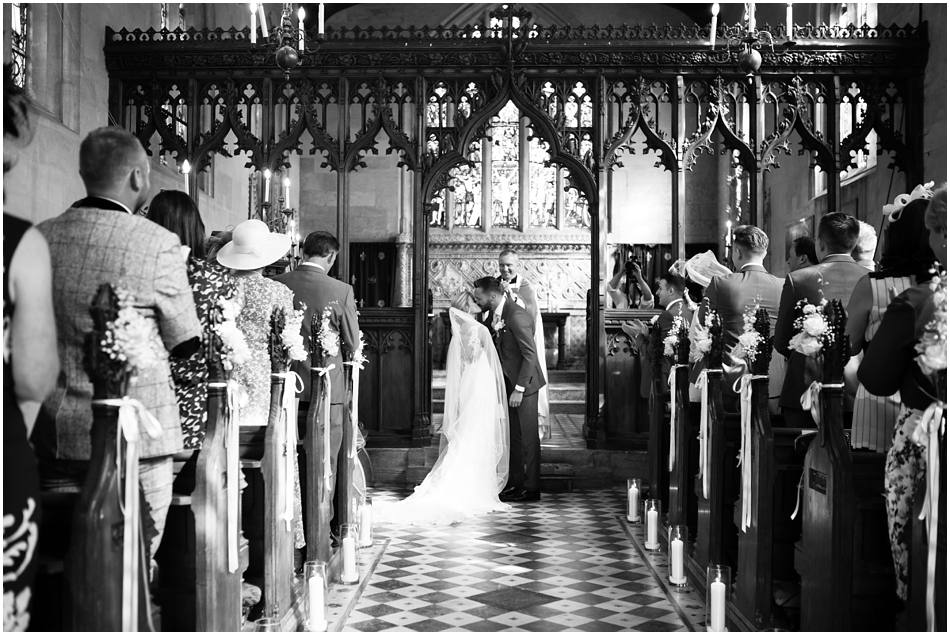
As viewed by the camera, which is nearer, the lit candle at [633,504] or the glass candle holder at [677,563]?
the glass candle holder at [677,563]

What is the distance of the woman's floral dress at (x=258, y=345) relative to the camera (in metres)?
4.39

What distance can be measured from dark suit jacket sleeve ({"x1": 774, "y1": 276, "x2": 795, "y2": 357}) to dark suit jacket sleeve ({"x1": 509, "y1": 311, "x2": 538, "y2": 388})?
10.5ft

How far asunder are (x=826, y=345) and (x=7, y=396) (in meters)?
2.66

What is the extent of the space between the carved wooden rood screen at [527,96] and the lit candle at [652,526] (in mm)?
2545

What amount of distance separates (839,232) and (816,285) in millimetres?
299

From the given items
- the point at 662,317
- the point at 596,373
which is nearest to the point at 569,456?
the point at 596,373

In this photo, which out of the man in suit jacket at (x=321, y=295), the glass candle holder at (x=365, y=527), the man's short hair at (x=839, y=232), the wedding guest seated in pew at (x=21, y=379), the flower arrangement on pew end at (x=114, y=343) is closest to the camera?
the wedding guest seated in pew at (x=21, y=379)

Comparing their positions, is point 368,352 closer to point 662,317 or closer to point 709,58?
point 662,317

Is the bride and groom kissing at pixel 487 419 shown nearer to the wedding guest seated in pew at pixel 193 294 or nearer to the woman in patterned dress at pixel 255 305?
the woman in patterned dress at pixel 255 305

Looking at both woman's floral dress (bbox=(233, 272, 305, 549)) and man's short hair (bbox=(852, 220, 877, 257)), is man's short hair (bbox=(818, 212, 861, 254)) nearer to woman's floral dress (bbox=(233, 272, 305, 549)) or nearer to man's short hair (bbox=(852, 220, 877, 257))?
man's short hair (bbox=(852, 220, 877, 257))

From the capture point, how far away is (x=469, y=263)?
54.6 ft

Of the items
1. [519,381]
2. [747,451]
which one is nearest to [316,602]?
[747,451]

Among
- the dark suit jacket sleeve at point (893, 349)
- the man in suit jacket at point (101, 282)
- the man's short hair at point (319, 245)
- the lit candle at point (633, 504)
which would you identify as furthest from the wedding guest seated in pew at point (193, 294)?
the lit candle at point (633, 504)

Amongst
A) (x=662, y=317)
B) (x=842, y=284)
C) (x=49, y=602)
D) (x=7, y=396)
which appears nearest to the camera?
(x=7, y=396)
